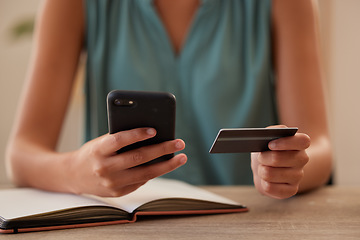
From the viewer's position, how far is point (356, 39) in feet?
8.50

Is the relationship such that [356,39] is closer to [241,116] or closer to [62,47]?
[241,116]

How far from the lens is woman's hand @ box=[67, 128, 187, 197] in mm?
571

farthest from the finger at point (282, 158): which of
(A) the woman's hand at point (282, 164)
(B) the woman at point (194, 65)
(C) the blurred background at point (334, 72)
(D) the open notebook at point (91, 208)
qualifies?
(C) the blurred background at point (334, 72)

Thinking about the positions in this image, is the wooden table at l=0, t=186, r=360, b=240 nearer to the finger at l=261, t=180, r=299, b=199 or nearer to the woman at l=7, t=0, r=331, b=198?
the finger at l=261, t=180, r=299, b=199

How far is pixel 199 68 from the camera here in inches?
44.8

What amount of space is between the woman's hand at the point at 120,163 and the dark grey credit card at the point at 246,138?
6cm

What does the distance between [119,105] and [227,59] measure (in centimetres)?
64

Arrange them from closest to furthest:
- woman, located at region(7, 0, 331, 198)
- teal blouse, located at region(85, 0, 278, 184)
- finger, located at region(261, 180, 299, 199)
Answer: finger, located at region(261, 180, 299, 199), woman, located at region(7, 0, 331, 198), teal blouse, located at region(85, 0, 278, 184)

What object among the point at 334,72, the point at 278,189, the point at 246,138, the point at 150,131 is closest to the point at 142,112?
the point at 150,131

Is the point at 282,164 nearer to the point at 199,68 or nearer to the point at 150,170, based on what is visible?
the point at 150,170

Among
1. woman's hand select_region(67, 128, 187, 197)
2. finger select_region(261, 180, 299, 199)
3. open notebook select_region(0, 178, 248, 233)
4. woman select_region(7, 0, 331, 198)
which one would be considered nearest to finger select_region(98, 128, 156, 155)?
woman's hand select_region(67, 128, 187, 197)

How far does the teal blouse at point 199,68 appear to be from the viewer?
3.71 ft

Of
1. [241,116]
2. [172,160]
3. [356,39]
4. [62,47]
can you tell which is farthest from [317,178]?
[356,39]

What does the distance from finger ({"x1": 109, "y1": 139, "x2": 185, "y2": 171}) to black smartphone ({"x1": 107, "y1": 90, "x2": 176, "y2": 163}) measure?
0.01 metres
